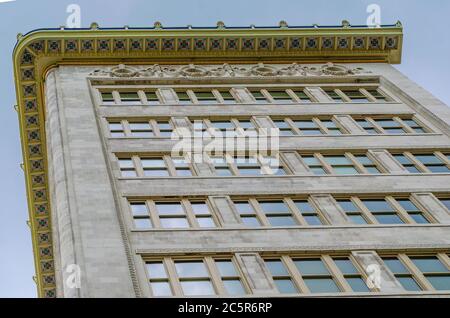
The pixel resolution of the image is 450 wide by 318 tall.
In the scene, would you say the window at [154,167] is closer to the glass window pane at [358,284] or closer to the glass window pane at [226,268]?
the glass window pane at [226,268]

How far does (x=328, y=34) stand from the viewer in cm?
5259

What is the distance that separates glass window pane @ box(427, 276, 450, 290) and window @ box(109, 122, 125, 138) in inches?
632

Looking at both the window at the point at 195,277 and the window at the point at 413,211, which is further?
the window at the point at 413,211

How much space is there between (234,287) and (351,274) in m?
3.88

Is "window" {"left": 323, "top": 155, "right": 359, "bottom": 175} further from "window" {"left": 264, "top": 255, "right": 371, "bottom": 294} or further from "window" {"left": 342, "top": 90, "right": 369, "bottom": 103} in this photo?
"window" {"left": 342, "top": 90, "right": 369, "bottom": 103}

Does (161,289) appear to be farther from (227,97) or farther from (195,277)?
(227,97)

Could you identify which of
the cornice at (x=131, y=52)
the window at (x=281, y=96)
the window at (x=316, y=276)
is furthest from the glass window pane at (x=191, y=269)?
the cornice at (x=131, y=52)

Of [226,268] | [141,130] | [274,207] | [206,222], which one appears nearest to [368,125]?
[141,130]

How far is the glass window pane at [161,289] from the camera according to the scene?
27.6 meters

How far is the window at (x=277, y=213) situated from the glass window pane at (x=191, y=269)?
4.18 metres

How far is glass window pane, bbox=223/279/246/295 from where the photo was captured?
28.1 meters

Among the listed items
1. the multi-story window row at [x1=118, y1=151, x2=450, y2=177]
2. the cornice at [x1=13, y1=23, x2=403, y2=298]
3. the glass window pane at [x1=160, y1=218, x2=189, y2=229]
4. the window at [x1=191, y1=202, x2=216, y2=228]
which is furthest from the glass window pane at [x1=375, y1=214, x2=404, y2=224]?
the cornice at [x1=13, y1=23, x2=403, y2=298]

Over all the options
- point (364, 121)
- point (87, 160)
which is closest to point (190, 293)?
point (87, 160)

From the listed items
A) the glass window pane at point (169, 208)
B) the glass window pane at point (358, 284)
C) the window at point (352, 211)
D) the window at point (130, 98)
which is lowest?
the glass window pane at point (358, 284)
